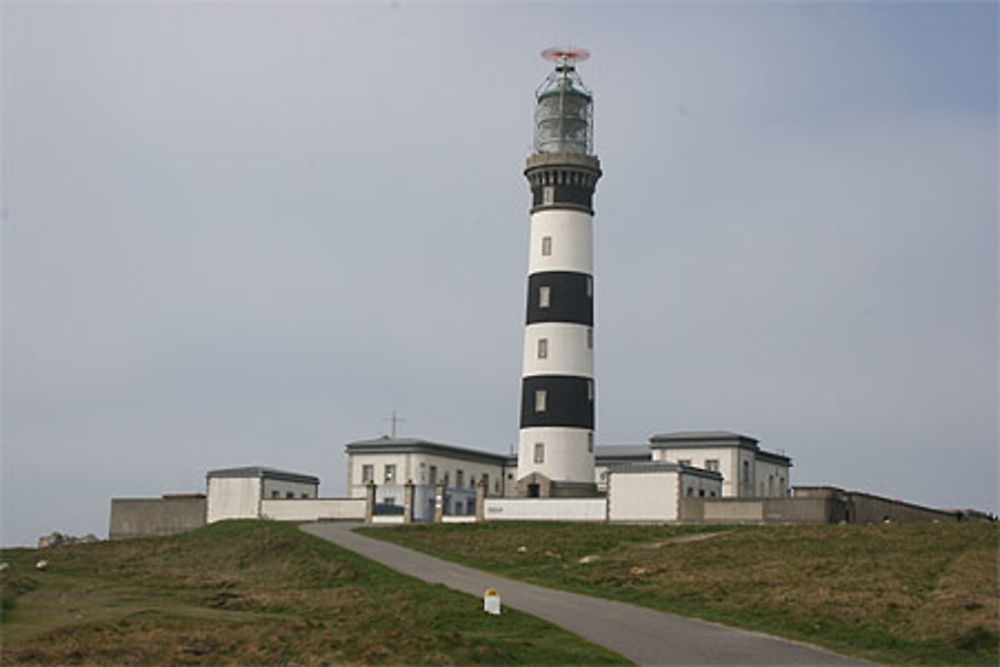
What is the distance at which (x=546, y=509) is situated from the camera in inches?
2315

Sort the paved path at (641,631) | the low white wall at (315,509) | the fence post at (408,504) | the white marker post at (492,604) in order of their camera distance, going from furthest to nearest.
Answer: the low white wall at (315,509) < the fence post at (408,504) < the white marker post at (492,604) < the paved path at (641,631)

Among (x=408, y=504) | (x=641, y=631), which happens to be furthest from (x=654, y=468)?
(x=641, y=631)

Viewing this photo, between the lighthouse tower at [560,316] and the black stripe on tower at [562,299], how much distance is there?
5 centimetres

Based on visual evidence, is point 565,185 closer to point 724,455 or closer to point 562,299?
point 562,299

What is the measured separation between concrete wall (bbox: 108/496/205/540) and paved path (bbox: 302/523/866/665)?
34.7 m

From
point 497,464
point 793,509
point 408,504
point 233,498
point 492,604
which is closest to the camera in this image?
point 492,604

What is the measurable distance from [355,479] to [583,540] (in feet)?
114

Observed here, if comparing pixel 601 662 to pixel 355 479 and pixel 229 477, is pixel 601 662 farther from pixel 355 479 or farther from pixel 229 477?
pixel 355 479

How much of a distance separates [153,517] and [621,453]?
30.7 meters

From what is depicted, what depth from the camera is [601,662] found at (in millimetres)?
22938

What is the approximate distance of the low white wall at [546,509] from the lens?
57.8 m

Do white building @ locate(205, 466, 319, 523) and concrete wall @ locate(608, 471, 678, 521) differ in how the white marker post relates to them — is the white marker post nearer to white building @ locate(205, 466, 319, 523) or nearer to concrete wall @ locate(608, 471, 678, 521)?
concrete wall @ locate(608, 471, 678, 521)

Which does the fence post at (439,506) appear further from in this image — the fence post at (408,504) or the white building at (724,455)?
the white building at (724,455)

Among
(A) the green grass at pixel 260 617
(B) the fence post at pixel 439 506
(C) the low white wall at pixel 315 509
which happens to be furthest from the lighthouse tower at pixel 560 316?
(A) the green grass at pixel 260 617
